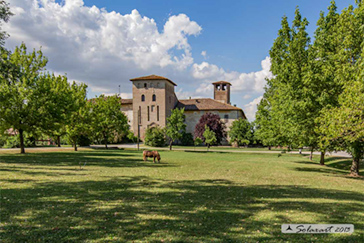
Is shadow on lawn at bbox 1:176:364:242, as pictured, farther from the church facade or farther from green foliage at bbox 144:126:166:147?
the church facade

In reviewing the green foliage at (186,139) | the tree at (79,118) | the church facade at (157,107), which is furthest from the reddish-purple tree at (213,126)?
the tree at (79,118)

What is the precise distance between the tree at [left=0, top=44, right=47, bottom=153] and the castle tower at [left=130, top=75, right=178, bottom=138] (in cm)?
4365

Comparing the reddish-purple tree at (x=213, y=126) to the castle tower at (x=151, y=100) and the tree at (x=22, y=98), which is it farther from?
the tree at (x=22, y=98)

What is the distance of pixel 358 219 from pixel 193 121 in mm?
68576

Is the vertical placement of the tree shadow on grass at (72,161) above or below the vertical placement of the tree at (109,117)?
below

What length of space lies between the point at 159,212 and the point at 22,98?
23.9 metres

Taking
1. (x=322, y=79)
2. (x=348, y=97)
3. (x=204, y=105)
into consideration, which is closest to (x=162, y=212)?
(x=348, y=97)

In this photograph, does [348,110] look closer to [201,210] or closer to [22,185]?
[201,210]

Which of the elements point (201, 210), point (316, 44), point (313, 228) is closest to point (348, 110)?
point (316, 44)

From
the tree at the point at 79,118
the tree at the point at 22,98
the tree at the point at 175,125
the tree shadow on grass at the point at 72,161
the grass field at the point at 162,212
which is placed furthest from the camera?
the tree at the point at 175,125

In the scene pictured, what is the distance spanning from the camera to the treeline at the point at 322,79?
14.8 m

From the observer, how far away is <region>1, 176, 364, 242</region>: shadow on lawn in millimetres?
5418

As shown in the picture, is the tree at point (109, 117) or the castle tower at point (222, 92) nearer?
the tree at point (109, 117)

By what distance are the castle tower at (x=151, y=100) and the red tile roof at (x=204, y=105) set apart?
907 centimetres
